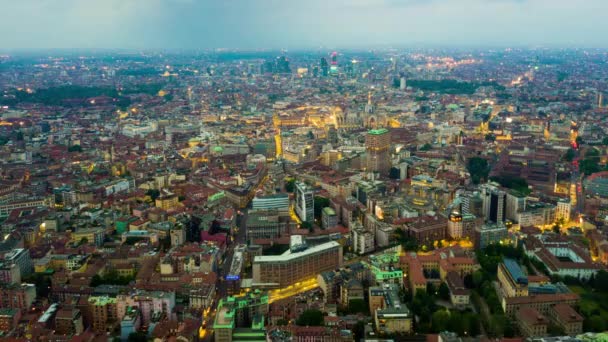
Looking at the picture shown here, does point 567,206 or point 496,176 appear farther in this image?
point 496,176

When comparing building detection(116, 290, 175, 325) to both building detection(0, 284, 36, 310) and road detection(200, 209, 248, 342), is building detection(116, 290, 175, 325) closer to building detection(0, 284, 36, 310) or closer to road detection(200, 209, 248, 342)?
road detection(200, 209, 248, 342)

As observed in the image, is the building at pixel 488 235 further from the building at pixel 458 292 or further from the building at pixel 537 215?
the building at pixel 458 292

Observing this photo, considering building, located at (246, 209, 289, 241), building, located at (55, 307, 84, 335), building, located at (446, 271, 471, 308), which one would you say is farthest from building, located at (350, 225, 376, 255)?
building, located at (55, 307, 84, 335)

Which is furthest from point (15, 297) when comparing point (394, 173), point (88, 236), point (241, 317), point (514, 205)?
point (394, 173)

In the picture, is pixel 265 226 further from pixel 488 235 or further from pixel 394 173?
pixel 394 173

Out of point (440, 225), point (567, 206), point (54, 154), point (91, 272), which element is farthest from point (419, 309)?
point (54, 154)

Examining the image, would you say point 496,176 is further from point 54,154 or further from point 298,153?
point 54,154
